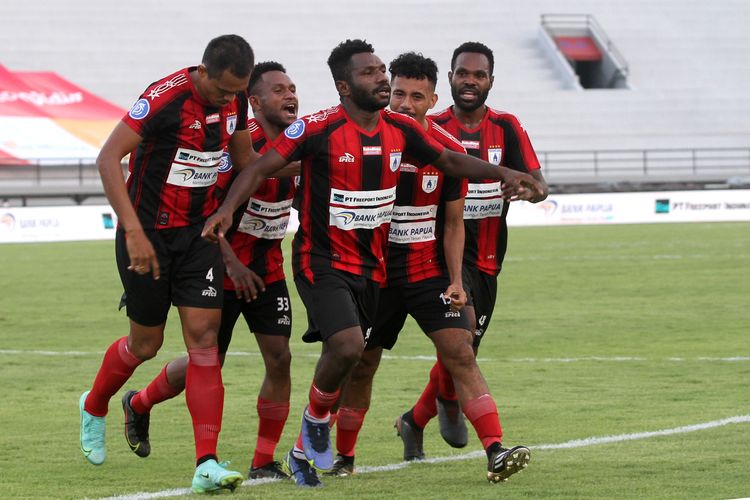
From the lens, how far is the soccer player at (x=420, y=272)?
674 centimetres

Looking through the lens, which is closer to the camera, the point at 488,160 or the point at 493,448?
the point at 493,448

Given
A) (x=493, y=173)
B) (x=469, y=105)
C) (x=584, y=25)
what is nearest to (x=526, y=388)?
(x=469, y=105)

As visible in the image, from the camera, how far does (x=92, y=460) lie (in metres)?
7.11

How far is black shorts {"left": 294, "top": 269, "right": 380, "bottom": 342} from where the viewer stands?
20.9 ft

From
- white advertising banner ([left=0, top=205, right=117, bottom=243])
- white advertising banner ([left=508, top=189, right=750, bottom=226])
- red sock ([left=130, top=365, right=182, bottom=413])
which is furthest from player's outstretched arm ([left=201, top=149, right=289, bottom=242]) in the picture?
white advertising banner ([left=508, top=189, right=750, bottom=226])

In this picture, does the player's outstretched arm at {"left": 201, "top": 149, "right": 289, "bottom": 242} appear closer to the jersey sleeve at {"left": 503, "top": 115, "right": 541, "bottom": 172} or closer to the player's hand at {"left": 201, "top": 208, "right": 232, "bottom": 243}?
the player's hand at {"left": 201, "top": 208, "right": 232, "bottom": 243}

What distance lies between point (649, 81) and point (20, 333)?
3840 cm

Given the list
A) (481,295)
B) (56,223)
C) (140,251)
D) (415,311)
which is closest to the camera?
(140,251)

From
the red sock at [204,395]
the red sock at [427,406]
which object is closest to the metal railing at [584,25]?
the red sock at [427,406]

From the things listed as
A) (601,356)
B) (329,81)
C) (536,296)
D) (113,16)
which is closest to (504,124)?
(601,356)

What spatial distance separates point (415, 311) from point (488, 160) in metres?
1.28

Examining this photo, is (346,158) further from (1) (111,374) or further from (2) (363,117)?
(1) (111,374)

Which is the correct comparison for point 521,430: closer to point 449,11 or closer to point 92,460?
point 92,460

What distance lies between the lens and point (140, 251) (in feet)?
20.0
